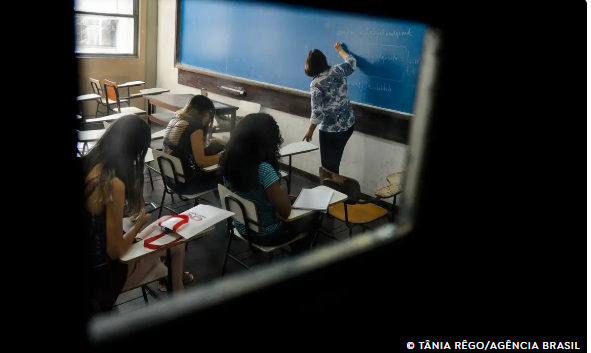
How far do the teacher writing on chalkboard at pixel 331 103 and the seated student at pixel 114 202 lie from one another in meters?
2.02

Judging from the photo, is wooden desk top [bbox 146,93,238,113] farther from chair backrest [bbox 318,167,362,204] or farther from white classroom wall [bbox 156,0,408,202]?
chair backrest [bbox 318,167,362,204]

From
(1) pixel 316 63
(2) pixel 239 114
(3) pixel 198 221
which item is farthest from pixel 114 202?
(2) pixel 239 114

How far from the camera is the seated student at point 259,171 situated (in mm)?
2143

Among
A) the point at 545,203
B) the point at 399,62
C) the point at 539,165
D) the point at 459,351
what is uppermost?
the point at 399,62

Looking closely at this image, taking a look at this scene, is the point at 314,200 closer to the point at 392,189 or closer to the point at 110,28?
the point at 392,189

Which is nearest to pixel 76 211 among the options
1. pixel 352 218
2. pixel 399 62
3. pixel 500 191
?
pixel 500 191

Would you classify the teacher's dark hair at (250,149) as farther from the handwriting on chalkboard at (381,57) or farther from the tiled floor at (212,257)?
the handwriting on chalkboard at (381,57)

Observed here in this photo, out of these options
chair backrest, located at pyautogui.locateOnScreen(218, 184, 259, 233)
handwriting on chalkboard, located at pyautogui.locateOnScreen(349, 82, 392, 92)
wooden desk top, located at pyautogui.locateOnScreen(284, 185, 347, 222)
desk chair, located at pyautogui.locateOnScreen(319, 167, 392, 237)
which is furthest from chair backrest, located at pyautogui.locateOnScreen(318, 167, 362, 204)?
handwriting on chalkboard, located at pyautogui.locateOnScreen(349, 82, 392, 92)

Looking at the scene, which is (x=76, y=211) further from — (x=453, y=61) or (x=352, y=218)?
(x=352, y=218)

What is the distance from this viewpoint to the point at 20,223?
678 mm

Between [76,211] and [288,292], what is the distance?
895 mm

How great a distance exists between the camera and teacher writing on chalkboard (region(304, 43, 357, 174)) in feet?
11.7

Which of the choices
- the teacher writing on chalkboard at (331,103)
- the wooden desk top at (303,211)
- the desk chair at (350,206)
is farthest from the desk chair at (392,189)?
the teacher writing on chalkboard at (331,103)

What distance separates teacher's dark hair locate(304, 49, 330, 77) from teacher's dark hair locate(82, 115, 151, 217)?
201 centimetres
